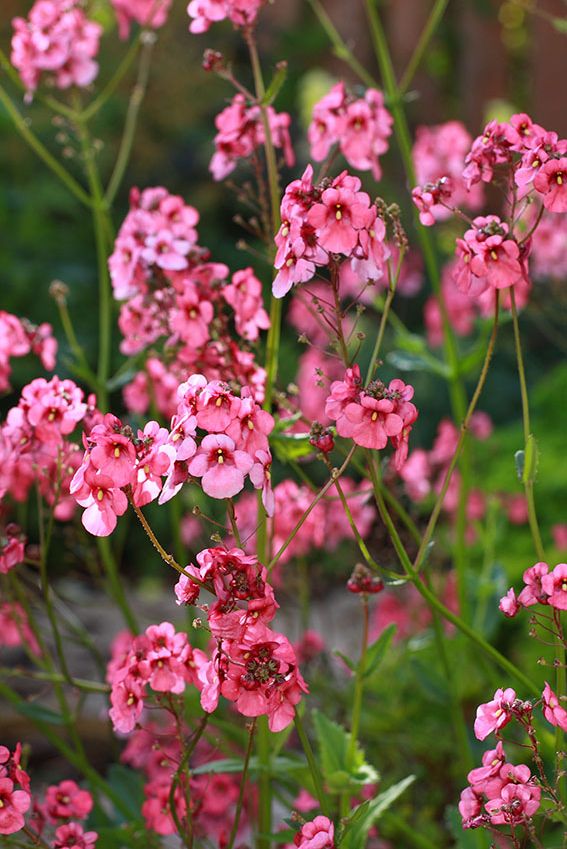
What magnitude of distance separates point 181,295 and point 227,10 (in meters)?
0.49

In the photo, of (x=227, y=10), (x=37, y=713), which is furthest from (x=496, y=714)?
(x=227, y=10)

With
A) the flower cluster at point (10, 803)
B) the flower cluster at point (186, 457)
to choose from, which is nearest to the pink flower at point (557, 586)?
the flower cluster at point (186, 457)

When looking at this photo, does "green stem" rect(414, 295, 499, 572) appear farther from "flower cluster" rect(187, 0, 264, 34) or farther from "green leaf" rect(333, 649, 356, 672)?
"flower cluster" rect(187, 0, 264, 34)

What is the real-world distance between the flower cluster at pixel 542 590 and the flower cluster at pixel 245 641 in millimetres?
306

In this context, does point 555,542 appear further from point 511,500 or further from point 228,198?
point 228,198

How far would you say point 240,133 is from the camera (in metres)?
1.94

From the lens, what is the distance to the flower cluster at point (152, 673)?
148cm

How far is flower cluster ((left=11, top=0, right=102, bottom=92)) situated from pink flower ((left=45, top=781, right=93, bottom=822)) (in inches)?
57.2

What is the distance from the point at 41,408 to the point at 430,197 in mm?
682

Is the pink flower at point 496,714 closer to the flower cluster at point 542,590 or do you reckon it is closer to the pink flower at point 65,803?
the flower cluster at point 542,590

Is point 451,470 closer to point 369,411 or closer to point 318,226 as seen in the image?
point 369,411

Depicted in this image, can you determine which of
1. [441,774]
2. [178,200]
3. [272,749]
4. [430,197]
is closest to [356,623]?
[441,774]

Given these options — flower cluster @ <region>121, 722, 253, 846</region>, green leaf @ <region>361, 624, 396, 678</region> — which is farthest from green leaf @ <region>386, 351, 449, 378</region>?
flower cluster @ <region>121, 722, 253, 846</region>

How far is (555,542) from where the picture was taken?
3561 millimetres
